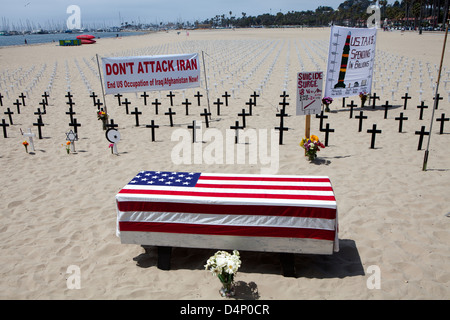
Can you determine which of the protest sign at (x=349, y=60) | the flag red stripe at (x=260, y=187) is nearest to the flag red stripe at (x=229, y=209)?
the flag red stripe at (x=260, y=187)

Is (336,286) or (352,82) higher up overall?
(352,82)

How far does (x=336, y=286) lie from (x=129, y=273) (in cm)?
320

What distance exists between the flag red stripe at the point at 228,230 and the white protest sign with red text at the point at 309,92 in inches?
231

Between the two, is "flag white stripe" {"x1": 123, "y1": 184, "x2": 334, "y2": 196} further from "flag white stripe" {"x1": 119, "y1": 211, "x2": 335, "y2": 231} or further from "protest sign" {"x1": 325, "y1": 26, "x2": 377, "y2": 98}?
"protest sign" {"x1": 325, "y1": 26, "x2": 377, "y2": 98}

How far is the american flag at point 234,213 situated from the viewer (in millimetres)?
5285

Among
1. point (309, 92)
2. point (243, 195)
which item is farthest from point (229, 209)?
point (309, 92)


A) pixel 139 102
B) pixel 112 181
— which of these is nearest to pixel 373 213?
pixel 112 181

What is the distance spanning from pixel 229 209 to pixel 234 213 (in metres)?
0.10

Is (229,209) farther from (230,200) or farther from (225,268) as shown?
(225,268)

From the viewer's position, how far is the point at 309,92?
1049 cm
